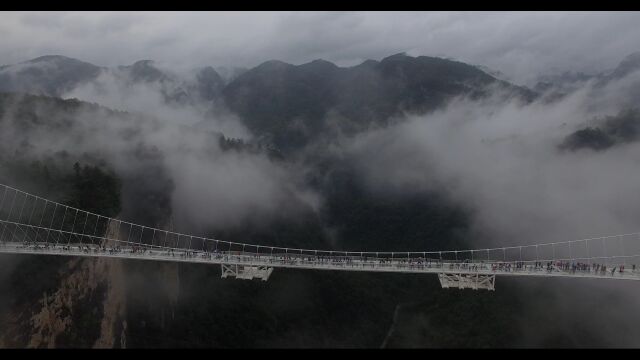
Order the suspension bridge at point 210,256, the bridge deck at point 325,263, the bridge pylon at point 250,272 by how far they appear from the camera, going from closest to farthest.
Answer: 1. the bridge deck at point 325,263
2. the suspension bridge at point 210,256
3. the bridge pylon at point 250,272

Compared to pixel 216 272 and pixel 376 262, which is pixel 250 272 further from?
pixel 216 272

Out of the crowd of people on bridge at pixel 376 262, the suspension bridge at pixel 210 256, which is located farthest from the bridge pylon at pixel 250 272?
the crowd of people on bridge at pixel 376 262

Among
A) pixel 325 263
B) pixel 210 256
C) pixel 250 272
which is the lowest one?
pixel 250 272

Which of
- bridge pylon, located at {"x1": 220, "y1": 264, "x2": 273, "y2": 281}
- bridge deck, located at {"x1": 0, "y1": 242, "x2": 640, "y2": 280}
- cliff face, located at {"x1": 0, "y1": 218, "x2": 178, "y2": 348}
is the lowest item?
cliff face, located at {"x1": 0, "y1": 218, "x2": 178, "y2": 348}

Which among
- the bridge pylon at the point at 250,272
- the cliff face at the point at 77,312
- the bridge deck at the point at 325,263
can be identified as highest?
the bridge deck at the point at 325,263

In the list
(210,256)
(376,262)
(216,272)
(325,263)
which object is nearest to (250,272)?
(210,256)

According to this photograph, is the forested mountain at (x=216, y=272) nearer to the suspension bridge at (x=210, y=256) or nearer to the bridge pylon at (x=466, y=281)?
the suspension bridge at (x=210, y=256)

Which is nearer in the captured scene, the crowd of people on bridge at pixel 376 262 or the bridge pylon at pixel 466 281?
the crowd of people on bridge at pixel 376 262

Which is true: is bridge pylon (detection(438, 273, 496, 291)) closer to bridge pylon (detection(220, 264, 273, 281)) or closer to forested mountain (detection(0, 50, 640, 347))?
forested mountain (detection(0, 50, 640, 347))

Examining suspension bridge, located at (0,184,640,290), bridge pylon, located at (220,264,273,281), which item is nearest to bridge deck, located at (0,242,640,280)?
suspension bridge, located at (0,184,640,290)

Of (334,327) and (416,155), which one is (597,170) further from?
(334,327)
